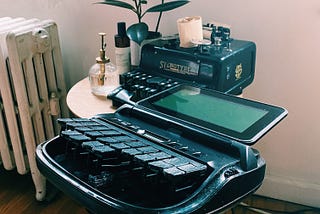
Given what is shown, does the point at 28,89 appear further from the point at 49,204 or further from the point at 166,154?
the point at 166,154

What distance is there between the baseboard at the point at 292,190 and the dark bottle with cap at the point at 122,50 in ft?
2.60

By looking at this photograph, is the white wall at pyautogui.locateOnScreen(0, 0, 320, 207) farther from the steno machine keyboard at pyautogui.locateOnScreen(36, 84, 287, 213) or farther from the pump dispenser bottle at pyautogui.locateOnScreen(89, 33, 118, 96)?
the steno machine keyboard at pyautogui.locateOnScreen(36, 84, 287, 213)

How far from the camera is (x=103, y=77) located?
1.27m

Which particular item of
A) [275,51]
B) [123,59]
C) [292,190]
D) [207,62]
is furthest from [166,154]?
[292,190]

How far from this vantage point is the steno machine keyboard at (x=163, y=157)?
0.67 m

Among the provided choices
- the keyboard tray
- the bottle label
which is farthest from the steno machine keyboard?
the bottle label

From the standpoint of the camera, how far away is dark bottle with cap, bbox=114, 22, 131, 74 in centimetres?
128

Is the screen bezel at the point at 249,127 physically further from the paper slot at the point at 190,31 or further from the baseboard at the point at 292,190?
the baseboard at the point at 292,190

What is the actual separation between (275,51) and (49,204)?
3.77 feet

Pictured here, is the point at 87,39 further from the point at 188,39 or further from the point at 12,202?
the point at 12,202

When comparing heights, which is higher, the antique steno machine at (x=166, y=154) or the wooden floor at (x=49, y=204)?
the antique steno machine at (x=166, y=154)

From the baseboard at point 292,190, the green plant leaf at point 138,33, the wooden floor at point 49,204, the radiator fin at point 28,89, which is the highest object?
the green plant leaf at point 138,33

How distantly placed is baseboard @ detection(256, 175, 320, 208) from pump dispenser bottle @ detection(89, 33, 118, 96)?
808mm

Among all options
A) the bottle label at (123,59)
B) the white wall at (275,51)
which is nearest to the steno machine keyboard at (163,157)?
the bottle label at (123,59)
